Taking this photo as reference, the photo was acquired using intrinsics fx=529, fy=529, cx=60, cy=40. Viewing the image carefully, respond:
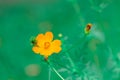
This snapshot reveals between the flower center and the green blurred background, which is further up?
the green blurred background

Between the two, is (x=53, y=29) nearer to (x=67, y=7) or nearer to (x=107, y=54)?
(x=67, y=7)

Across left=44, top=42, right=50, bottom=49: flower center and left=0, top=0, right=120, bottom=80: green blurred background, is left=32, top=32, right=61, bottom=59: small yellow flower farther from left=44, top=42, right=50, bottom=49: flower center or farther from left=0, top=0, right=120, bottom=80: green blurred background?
left=0, top=0, right=120, bottom=80: green blurred background

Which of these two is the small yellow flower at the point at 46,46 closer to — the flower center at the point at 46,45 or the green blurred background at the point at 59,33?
the flower center at the point at 46,45

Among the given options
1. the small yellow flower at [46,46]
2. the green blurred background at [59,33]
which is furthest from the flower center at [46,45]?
the green blurred background at [59,33]

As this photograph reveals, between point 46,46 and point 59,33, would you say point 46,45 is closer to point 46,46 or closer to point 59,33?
point 46,46

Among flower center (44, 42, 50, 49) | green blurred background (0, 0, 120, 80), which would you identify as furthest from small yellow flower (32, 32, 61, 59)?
green blurred background (0, 0, 120, 80)

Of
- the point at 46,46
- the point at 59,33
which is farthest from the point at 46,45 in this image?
the point at 59,33

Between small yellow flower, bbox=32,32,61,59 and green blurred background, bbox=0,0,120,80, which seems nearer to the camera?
small yellow flower, bbox=32,32,61,59
